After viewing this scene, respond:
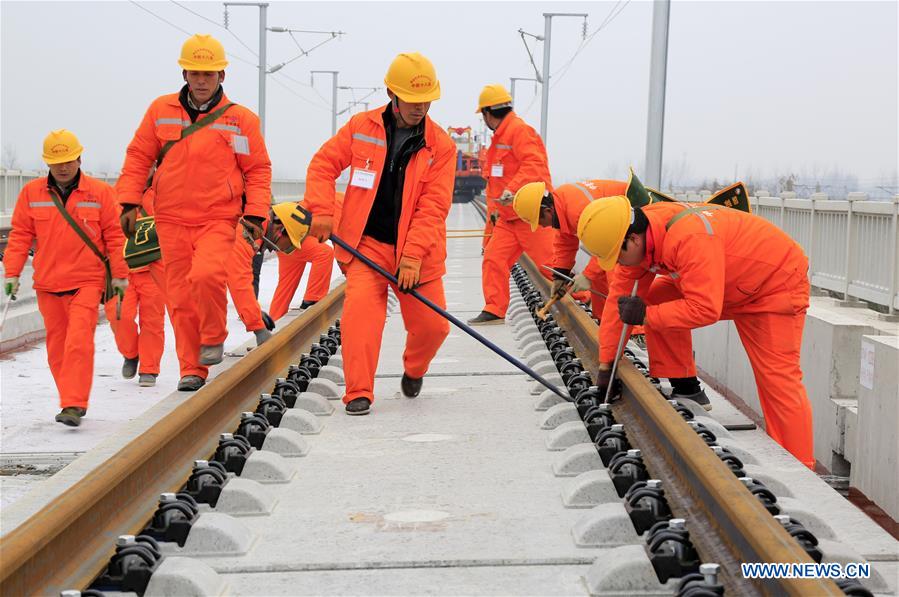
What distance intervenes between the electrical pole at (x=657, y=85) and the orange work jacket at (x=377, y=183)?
35.9 ft

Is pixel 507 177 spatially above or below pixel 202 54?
below

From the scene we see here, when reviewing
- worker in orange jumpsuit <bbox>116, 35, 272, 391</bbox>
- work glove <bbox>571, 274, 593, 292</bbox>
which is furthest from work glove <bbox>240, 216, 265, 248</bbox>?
work glove <bbox>571, 274, 593, 292</bbox>

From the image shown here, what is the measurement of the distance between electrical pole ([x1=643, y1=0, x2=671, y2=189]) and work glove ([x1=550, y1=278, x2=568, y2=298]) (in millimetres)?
9809

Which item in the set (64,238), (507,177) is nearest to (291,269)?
(507,177)

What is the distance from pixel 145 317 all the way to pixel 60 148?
1.87 m

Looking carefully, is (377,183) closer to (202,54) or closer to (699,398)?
(202,54)

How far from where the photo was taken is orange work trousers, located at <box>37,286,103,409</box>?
8.04m

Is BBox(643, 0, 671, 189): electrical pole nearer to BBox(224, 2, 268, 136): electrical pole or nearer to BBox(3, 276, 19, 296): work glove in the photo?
BBox(3, 276, 19, 296): work glove

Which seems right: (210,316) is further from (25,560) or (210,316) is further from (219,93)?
(25,560)

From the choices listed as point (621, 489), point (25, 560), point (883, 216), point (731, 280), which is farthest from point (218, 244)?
point (883, 216)

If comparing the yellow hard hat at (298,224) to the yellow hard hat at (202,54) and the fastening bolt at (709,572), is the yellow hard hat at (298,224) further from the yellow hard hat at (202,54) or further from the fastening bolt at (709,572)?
the fastening bolt at (709,572)

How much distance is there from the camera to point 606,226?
575cm

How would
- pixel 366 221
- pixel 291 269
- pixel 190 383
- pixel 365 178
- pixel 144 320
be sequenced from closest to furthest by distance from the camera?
pixel 365 178
pixel 366 221
pixel 190 383
pixel 144 320
pixel 291 269

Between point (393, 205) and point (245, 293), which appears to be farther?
point (245, 293)
